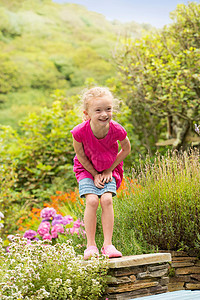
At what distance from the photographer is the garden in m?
2.36

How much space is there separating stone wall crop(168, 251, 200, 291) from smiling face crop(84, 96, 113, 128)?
1.39m

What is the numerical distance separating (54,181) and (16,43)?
11.6m

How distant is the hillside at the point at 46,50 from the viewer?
14.5m

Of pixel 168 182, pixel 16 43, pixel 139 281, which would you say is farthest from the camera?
pixel 16 43

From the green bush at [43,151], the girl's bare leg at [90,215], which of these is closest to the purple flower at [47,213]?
the girl's bare leg at [90,215]

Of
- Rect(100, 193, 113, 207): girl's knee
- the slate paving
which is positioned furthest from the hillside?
the slate paving

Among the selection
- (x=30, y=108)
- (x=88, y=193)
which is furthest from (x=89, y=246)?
(x=30, y=108)

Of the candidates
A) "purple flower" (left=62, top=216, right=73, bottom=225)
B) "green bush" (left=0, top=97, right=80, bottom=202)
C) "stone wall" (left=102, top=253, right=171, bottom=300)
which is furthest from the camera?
"green bush" (left=0, top=97, right=80, bottom=202)

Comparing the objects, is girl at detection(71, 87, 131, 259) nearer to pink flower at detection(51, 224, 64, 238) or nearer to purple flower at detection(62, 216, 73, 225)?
pink flower at detection(51, 224, 64, 238)

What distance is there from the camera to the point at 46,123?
7.11 metres

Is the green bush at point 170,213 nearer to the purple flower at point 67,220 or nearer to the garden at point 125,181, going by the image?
the garden at point 125,181

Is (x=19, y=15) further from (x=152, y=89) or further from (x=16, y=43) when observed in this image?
(x=152, y=89)

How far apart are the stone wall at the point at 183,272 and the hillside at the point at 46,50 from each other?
34.7 ft

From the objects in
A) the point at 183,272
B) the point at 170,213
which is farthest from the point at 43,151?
the point at 183,272
